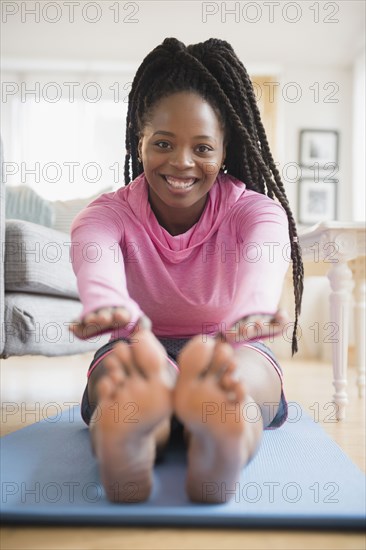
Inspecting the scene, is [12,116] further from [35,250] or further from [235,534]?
[235,534]

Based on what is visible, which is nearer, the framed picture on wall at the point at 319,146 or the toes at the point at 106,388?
the toes at the point at 106,388

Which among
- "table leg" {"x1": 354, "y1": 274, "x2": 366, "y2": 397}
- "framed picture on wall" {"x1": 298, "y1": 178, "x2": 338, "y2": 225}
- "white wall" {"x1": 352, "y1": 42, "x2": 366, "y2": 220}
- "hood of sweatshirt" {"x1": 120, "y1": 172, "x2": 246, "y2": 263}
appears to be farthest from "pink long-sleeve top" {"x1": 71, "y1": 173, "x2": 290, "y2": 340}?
"framed picture on wall" {"x1": 298, "y1": 178, "x2": 338, "y2": 225}

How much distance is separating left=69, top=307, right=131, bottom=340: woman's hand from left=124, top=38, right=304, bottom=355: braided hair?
0.43 metres

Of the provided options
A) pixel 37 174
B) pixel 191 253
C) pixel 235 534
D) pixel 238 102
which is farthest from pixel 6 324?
pixel 37 174

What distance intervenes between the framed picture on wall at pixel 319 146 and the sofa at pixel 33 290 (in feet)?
8.80

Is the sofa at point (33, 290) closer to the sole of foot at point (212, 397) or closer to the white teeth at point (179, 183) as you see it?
the white teeth at point (179, 183)

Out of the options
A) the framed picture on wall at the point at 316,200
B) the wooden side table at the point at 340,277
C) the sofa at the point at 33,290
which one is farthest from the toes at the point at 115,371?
the framed picture on wall at the point at 316,200

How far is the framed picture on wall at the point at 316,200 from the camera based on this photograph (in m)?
4.18

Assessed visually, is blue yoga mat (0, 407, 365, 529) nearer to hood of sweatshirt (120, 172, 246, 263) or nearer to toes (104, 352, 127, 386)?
toes (104, 352, 127, 386)

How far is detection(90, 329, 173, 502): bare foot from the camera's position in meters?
0.67

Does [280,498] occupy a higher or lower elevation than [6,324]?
lower

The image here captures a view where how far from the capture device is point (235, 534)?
782mm

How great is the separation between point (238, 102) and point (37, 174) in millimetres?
3352

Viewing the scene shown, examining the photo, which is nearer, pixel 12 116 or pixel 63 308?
pixel 63 308
